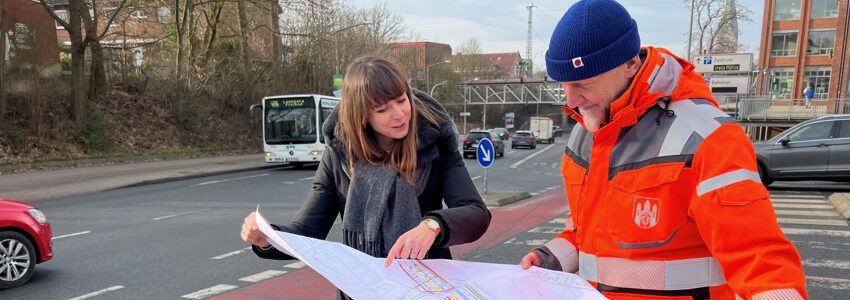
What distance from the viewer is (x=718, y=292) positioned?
57.7 inches

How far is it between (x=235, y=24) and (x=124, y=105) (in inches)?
336

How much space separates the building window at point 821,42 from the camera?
4453 centimetres

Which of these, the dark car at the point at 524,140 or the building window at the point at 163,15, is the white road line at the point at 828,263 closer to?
the building window at the point at 163,15

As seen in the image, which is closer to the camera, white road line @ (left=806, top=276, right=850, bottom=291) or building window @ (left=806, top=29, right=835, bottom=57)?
white road line @ (left=806, top=276, right=850, bottom=291)

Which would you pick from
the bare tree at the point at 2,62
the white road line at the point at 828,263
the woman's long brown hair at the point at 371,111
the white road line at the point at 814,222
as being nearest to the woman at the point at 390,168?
the woman's long brown hair at the point at 371,111

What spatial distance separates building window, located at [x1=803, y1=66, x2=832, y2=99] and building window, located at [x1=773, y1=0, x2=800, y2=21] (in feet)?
16.4

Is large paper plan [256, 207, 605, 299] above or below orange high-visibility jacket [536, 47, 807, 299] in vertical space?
below

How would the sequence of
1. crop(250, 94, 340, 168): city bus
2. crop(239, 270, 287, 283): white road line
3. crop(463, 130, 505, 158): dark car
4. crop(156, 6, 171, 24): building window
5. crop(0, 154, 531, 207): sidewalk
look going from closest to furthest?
1. crop(239, 270, 287, 283): white road line
2. crop(0, 154, 531, 207): sidewalk
3. crop(250, 94, 340, 168): city bus
4. crop(156, 6, 171, 24): building window
5. crop(463, 130, 505, 158): dark car

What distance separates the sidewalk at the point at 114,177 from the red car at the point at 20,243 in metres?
7.56

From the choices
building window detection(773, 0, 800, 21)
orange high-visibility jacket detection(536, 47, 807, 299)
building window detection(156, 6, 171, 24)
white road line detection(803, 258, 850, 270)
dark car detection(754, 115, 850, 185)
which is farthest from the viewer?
building window detection(773, 0, 800, 21)

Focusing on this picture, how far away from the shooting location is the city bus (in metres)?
18.9

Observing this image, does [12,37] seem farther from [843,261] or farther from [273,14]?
[843,261]

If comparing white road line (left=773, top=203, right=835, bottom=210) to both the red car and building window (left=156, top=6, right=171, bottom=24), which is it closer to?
the red car

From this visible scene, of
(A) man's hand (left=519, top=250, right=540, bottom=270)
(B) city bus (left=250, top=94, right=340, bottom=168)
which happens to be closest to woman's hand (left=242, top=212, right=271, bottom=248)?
(A) man's hand (left=519, top=250, right=540, bottom=270)
